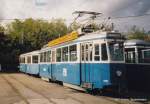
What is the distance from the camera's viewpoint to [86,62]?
19891 mm

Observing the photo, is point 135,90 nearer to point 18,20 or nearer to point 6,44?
point 6,44

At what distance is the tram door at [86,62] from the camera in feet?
64.2

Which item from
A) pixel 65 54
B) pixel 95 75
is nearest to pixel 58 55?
pixel 65 54

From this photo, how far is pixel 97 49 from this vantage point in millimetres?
19078

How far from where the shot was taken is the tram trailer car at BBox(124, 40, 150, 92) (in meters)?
21.8

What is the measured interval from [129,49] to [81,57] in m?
3.57

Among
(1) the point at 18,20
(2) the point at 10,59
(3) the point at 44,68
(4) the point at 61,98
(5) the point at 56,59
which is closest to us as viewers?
(4) the point at 61,98

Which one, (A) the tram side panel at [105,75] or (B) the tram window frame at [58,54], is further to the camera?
(B) the tram window frame at [58,54]

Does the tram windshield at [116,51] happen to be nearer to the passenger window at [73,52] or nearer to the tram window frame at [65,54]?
the passenger window at [73,52]

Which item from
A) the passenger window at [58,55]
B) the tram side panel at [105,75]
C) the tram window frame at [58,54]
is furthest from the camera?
the passenger window at [58,55]

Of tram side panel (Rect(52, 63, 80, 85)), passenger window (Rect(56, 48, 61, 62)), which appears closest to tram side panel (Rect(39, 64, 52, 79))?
tram side panel (Rect(52, 63, 80, 85))

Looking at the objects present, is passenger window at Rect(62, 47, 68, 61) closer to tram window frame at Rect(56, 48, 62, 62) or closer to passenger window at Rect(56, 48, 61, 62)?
tram window frame at Rect(56, 48, 62, 62)

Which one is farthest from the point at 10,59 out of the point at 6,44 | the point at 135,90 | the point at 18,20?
the point at 135,90

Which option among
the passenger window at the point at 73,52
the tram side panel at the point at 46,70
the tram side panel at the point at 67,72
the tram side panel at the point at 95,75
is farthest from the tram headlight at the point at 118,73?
the tram side panel at the point at 46,70
